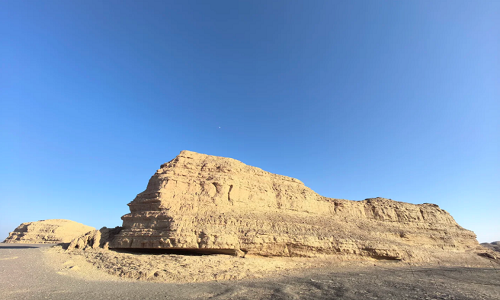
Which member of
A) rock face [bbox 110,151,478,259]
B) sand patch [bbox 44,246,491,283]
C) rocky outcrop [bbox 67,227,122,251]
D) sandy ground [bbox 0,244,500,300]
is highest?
rock face [bbox 110,151,478,259]

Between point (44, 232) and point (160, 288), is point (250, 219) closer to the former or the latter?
point (160, 288)

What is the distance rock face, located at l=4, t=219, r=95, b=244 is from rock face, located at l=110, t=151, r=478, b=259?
98.6ft

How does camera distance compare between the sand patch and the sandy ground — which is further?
the sand patch

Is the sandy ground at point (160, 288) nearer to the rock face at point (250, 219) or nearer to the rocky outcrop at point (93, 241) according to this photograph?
the rocky outcrop at point (93, 241)

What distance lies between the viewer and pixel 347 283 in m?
11.8

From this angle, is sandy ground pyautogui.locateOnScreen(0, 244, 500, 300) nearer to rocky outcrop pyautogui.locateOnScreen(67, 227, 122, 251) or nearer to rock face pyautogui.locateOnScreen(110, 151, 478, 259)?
rocky outcrop pyautogui.locateOnScreen(67, 227, 122, 251)

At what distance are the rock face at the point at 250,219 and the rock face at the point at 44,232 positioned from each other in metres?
30.0

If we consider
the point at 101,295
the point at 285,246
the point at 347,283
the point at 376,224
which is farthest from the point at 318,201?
the point at 101,295

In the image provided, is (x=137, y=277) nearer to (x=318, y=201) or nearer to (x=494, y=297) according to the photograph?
(x=494, y=297)

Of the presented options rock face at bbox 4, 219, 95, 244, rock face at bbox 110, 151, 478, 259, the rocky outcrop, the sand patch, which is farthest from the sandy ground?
rock face at bbox 4, 219, 95, 244

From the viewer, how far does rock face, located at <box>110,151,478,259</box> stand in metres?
16.3

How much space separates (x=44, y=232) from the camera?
3706cm

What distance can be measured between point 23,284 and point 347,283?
51.1 ft

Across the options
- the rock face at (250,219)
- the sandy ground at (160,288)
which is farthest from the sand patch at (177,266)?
the rock face at (250,219)
